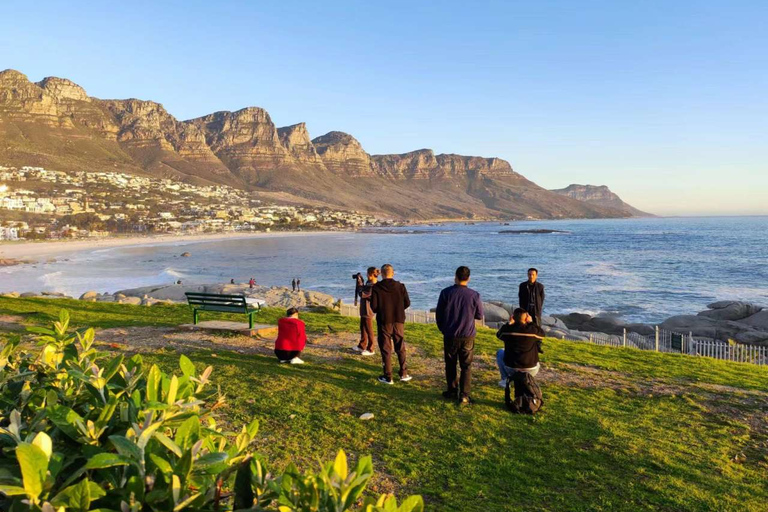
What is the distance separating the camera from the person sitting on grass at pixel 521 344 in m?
6.33

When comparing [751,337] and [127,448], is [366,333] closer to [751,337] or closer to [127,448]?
[127,448]

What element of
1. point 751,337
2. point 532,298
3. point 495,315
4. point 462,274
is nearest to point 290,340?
point 462,274

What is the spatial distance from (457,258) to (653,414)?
64914 millimetres

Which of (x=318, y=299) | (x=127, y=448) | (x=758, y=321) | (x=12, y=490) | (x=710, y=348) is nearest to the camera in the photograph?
(x=12, y=490)

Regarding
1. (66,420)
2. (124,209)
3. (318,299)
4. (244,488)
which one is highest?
(124,209)

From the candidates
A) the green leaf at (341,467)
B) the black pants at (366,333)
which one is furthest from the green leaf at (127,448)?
the black pants at (366,333)

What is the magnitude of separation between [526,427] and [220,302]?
819cm

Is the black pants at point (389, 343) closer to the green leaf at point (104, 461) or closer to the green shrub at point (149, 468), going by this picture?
the green shrub at point (149, 468)

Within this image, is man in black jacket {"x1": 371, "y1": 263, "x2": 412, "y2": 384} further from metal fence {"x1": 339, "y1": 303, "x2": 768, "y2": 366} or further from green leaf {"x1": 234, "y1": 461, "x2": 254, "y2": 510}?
metal fence {"x1": 339, "y1": 303, "x2": 768, "y2": 366}

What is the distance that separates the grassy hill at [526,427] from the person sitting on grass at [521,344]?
656 mm

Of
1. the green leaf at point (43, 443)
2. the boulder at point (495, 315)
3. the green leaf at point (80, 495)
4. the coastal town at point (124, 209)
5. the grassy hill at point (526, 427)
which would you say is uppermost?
the coastal town at point (124, 209)

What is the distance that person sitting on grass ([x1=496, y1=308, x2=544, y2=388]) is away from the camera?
633 cm

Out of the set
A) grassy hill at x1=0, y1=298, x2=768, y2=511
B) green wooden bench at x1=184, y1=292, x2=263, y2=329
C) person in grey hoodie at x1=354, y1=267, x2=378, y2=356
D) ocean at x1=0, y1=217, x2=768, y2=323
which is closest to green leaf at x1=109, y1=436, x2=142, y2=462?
grassy hill at x1=0, y1=298, x2=768, y2=511

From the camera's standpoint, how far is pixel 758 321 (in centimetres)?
2389
